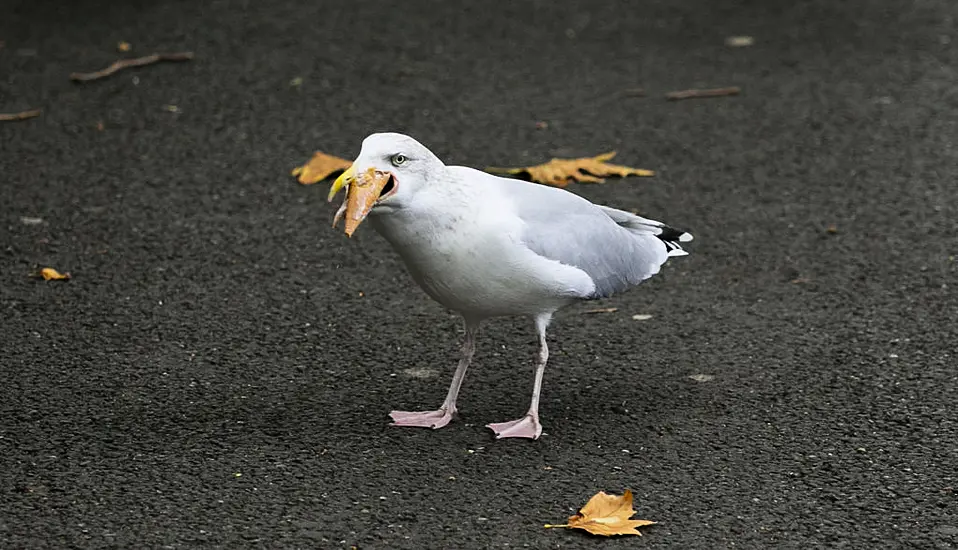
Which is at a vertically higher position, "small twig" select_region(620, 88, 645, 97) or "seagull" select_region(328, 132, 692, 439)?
"seagull" select_region(328, 132, 692, 439)

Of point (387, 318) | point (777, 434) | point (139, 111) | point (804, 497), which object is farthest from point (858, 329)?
point (139, 111)

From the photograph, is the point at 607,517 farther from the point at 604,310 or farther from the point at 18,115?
the point at 18,115

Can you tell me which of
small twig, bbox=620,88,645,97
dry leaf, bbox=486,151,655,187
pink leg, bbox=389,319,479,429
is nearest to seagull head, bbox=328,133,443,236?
pink leg, bbox=389,319,479,429

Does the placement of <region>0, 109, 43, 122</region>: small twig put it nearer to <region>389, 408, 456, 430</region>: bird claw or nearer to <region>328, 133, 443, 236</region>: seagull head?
<region>389, 408, 456, 430</region>: bird claw

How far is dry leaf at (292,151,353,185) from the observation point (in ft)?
22.4

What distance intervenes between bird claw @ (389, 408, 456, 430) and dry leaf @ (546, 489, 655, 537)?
2.30ft

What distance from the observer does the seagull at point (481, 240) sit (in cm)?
401

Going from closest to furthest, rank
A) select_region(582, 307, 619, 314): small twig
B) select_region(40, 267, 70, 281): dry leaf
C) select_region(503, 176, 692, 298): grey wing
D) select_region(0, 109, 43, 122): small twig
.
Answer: select_region(503, 176, 692, 298): grey wing < select_region(582, 307, 619, 314): small twig < select_region(40, 267, 70, 281): dry leaf < select_region(0, 109, 43, 122): small twig

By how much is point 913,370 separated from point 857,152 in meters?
2.51

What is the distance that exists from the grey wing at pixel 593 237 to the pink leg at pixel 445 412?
1.33ft

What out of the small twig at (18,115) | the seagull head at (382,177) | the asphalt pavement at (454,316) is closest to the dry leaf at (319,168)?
the asphalt pavement at (454,316)

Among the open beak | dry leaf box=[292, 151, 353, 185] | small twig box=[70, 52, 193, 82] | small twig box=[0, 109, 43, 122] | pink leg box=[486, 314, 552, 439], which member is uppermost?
the open beak

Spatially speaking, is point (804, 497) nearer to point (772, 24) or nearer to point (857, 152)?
point (857, 152)

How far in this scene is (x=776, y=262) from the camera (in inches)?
231
